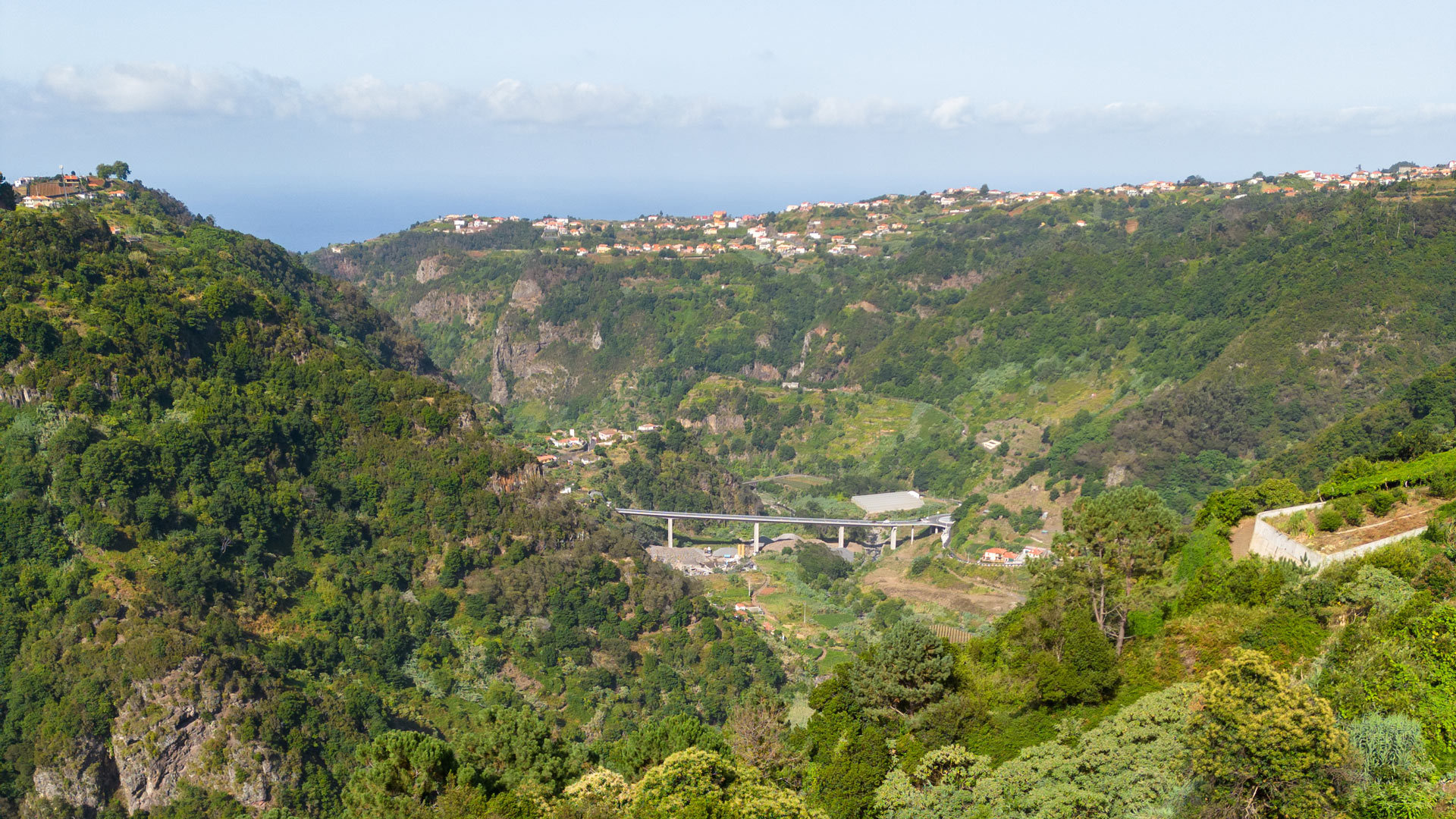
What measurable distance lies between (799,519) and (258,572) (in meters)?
45.2

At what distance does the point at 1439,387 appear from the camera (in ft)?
195

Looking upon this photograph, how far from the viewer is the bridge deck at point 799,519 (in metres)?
83.9

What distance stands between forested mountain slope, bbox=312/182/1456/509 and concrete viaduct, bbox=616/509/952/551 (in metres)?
10.0

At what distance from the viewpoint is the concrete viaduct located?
83750 millimetres

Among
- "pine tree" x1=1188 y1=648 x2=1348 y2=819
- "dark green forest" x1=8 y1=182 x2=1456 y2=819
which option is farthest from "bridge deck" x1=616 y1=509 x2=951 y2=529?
"pine tree" x1=1188 y1=648 x2=1348 y2=819

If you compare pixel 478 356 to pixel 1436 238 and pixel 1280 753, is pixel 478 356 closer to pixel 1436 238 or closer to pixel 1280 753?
pixel 1436 238

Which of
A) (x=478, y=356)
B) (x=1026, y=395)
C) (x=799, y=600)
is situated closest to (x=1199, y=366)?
(x=1026, y=395)

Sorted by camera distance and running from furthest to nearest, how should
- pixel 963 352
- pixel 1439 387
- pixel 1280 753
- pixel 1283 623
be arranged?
pixel 963 352
pixel 1439 387
pixel 1283 623
pixel 1280 753

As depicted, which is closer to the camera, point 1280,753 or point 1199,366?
point 1280,753

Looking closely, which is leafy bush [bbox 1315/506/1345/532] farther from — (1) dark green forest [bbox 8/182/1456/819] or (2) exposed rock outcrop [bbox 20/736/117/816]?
(2) exposed rock outcrop [bbox 20/736/117/816]

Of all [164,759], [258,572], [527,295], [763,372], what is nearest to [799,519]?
[258,572]

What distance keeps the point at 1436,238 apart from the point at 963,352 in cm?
4684

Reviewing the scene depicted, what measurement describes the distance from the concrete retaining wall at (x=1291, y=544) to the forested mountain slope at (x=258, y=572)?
1820 cm

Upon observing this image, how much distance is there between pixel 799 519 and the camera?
85000 millimetres
